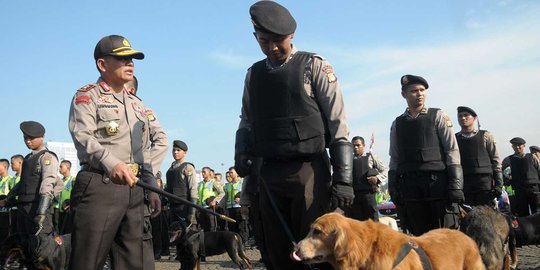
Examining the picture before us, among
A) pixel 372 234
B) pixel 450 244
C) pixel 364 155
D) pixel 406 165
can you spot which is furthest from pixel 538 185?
pixel 372 234

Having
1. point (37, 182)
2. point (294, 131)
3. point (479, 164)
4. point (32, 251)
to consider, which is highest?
point (294, 131)

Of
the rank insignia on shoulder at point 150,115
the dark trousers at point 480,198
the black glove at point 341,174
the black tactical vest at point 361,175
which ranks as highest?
the rank insignia on shoulder at point 150,115

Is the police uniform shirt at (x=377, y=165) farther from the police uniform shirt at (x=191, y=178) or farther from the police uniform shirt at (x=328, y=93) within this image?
the police uniform shirt at (x=328, y=93)

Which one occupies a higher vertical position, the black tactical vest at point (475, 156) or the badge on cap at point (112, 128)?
the badge on cap at point (112, 128)

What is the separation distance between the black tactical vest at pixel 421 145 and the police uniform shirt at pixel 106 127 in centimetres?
340

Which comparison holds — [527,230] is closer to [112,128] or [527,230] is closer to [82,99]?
[112,128]

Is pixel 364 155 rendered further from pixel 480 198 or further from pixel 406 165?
pixel 406 165

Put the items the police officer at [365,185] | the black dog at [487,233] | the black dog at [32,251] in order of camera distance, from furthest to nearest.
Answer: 1. the police officer at [365,185]
2. the black dog at [32,251]
3. the black dog at [487,233]

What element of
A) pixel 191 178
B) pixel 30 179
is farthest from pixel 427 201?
pixel 191 178

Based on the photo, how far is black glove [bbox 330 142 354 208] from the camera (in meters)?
4.12

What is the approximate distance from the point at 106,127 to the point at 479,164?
6.95 metres

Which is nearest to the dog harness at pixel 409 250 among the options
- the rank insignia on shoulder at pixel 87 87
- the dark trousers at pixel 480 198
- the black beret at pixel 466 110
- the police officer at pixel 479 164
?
the rank insignia on shoulder at pixel 87 87

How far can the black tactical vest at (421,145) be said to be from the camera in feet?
22.1

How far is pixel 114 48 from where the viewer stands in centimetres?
455
